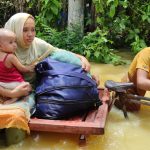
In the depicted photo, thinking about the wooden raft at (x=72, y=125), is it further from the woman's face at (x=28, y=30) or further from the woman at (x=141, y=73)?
the woman's face at (x=28, y=30)

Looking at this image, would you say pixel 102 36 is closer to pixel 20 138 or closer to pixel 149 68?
pixel 149 68

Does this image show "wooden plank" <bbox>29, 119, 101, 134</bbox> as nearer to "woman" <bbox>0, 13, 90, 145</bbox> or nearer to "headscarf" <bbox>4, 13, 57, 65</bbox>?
"woman" <bbox>0, 13, 90, 145</bbox>

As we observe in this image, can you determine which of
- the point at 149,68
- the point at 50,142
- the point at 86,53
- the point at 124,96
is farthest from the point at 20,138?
the point at 86,53

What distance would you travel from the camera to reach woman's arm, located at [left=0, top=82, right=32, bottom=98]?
364 centimetres

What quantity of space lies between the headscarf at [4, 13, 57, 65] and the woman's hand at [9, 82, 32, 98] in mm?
365

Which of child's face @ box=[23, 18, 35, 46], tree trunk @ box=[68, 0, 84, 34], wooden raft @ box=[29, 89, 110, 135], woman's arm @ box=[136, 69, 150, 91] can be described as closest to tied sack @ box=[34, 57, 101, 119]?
→ wooden raft @ box=[29, 89, 110, 135]

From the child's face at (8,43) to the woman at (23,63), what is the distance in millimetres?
204

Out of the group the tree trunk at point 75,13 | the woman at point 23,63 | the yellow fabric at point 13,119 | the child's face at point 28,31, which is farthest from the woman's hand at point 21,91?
the tree trunk at point 75,13

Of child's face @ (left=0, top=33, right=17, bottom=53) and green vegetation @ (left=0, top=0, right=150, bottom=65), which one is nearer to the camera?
child's face @ (left=0, top=33, right=17, bottom=53)

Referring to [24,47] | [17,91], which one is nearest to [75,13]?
[24,47]

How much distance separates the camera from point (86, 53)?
22.5 feet

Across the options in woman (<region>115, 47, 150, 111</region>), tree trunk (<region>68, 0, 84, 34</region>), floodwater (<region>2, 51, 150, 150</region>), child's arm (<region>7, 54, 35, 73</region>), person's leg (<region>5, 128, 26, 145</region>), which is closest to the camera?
person's leg (<region>5, 128, 26, 145</region>)

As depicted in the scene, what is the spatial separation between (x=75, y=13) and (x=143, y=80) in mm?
3817

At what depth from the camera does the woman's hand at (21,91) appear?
3.66 m
